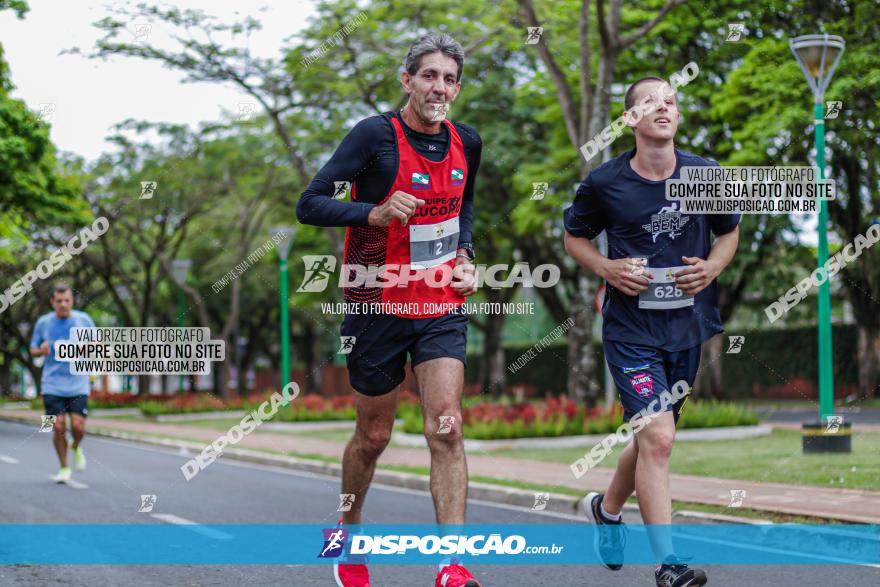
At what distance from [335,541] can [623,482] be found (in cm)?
131

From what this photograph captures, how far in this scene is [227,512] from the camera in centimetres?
879

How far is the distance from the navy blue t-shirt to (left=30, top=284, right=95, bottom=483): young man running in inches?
270

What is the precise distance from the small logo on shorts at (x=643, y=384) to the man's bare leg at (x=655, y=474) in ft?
0.36

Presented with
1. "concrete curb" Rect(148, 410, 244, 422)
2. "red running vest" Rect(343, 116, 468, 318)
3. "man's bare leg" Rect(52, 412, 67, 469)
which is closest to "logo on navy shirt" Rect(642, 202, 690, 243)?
"red running vest" Rect(343, 116, 468, 318)

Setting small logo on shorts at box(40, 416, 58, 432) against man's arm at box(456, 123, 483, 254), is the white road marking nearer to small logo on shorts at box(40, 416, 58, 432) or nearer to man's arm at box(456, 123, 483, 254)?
small logo on shorts at box(40, 416, 58, 432)

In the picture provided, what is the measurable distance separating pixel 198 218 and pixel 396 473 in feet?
87.9

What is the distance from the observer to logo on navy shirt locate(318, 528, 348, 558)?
487 centimetres

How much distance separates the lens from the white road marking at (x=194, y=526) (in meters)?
7.32

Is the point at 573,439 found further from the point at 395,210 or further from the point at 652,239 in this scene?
the point at 395,210

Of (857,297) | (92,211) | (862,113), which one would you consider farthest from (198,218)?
(862,113)

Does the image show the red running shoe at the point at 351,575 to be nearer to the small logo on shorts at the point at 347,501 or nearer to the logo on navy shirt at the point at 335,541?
the logo on navy shirt at the point at 335,541

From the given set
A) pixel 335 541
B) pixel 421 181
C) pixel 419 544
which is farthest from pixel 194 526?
pixel 421 181

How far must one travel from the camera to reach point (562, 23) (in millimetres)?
22875

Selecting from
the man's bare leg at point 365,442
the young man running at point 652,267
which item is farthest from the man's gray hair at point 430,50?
Result: the man's bare leg at point 365,442
